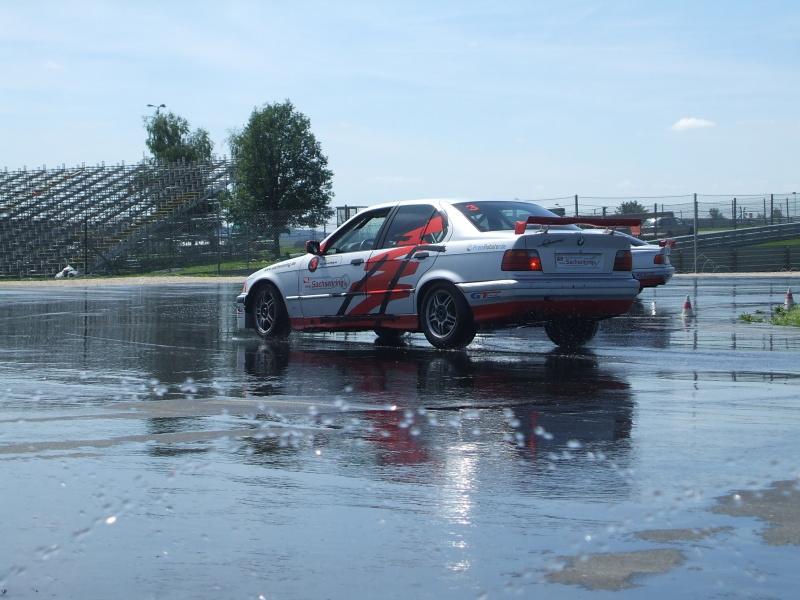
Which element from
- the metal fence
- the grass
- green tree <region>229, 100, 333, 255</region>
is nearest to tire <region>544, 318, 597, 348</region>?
the grass

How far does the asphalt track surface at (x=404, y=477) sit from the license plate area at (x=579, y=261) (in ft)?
3.15

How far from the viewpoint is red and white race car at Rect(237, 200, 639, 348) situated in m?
12.6

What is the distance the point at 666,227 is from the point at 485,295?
2662 centimetres

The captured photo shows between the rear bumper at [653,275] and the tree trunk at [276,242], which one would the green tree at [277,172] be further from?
the rear bumper at [653,275]

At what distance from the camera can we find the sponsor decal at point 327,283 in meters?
14.3

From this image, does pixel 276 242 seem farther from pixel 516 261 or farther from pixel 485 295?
pixel 516 261

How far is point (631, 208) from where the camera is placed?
38.1 meters

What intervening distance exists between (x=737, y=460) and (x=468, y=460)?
1359mm

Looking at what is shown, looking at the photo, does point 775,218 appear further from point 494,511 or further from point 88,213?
point 494,511

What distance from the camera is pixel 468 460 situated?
669cm

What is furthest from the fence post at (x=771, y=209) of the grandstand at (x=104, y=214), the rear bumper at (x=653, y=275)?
the grandstand at (x=104, y=214)

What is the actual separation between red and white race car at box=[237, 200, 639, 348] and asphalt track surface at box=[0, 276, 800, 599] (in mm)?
611

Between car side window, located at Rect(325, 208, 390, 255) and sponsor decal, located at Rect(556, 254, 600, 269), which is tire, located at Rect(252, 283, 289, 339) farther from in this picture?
sponsor decal, located at Rect(556, 254, 600, 269)

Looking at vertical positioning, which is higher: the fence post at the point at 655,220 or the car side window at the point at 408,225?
the fence post at the point at 655,220
